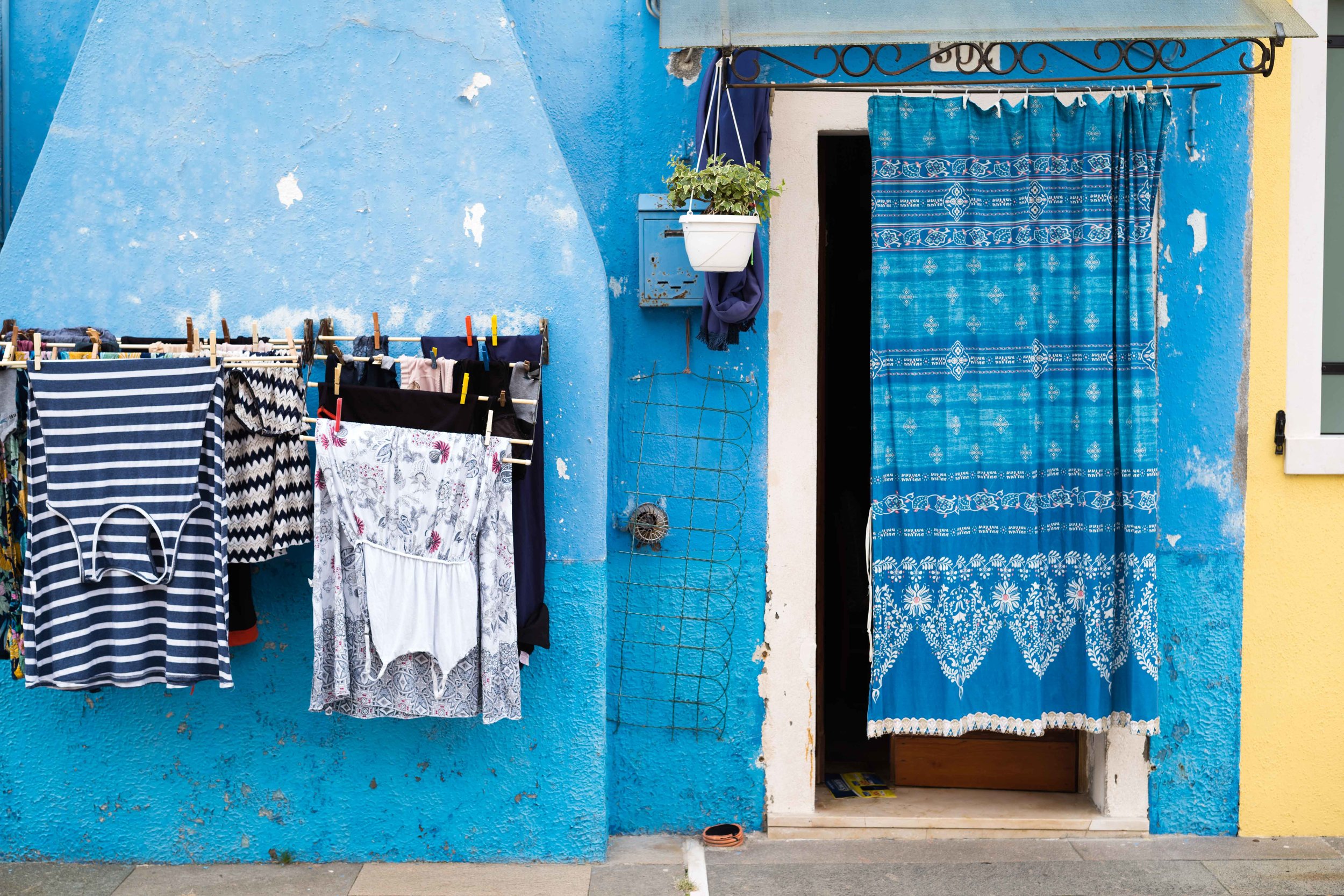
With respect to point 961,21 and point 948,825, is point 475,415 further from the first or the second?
point 948,825

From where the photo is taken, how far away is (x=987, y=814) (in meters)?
4.86

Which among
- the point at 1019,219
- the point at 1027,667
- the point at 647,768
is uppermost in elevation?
the point at 1019,219

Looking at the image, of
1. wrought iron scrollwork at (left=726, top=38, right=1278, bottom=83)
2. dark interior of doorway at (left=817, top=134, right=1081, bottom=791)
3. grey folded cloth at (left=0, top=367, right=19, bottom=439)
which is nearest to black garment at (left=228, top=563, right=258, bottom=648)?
grey folded cloth at (left=0, top=367, right=19, bottom=439)

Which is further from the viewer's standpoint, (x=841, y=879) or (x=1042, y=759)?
(x=1042, y=759)

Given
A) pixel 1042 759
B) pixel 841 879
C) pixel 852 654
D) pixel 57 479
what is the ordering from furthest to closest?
pixel 852 654, pixel 1042 759, pixel 841 879, pixel 57 479

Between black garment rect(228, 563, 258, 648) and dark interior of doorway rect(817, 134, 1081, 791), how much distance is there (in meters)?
2.45

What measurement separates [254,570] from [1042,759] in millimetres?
3589

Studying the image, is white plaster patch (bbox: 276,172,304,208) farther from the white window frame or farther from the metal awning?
the white window frame

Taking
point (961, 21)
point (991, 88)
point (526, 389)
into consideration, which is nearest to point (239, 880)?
point (526, 389)

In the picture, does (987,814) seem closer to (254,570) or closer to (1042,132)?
(1042,132)

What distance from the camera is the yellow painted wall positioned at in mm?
4816

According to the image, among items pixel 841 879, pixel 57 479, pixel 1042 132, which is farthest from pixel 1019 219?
pixel 57 479

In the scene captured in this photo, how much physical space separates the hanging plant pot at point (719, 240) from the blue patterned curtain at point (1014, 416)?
27.7 inches

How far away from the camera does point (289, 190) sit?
4.47 m
